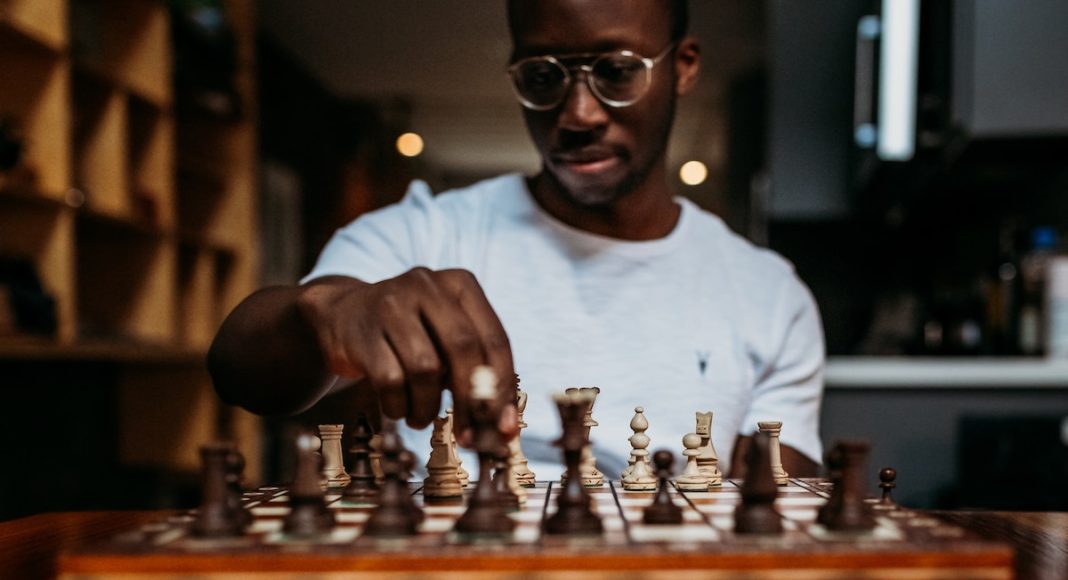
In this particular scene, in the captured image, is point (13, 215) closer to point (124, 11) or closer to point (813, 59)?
point (124, 11)

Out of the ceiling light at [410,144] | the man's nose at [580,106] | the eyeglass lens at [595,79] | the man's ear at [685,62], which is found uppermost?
the man's ear at [685,62]

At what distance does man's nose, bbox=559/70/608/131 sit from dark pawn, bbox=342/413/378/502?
761 mm

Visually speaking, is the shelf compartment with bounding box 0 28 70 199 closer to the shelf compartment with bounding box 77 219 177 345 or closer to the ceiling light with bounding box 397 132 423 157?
the shelf compartment with bounding box 77 219 177 345

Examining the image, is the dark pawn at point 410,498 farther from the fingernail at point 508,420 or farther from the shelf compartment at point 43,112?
the shelf compartment at point 43,112

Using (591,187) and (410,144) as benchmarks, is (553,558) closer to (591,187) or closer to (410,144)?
(591,187)

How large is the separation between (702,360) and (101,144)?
2141 millimetres

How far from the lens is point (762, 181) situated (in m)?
2.88

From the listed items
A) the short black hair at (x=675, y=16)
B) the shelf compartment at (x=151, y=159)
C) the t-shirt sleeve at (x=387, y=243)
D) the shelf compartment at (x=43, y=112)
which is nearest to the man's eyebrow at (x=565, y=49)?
the short black hair at (x=675, y=16)

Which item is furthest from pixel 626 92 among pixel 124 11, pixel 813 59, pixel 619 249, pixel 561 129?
pixel 124 11

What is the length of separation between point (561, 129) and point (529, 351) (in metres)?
0.45

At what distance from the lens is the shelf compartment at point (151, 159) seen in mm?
3314

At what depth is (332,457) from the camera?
132cm

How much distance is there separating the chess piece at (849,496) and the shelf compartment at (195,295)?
3179 millimetres

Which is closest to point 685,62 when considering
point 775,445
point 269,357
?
point 775,445
